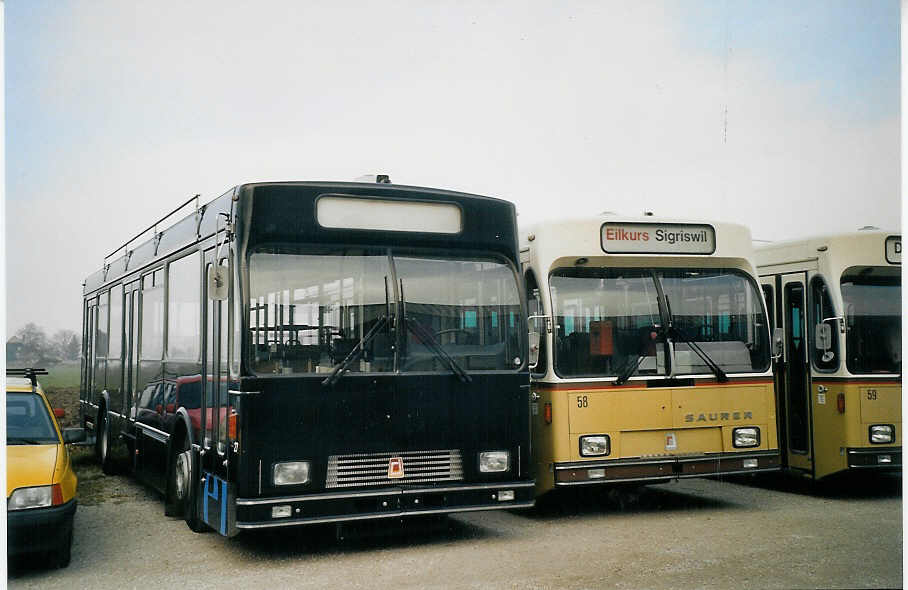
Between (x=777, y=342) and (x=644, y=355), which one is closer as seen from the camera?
(x=644, y=355)

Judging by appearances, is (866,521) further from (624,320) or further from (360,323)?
(360,323)

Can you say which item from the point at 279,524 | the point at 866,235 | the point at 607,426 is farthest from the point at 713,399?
the point at 279,524

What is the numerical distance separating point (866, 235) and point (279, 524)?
633 cm

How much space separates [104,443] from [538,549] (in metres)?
6.87

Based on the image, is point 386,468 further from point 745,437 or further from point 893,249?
point 893,249

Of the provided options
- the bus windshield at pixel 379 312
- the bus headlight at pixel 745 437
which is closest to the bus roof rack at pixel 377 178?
the bus windshield at pixel 379 312

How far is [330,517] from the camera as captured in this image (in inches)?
288

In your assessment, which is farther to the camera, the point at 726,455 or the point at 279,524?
the point at 726,455

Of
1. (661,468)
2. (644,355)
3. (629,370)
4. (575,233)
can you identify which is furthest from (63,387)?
(661,468)

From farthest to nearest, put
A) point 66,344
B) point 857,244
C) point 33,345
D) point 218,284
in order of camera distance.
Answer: point 857,244
point 66,344
point 33,345
point 218,284

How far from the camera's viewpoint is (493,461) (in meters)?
7.93

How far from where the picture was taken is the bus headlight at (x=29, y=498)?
6.88m

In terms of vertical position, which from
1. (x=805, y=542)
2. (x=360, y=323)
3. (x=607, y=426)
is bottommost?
(x=805, y=542)

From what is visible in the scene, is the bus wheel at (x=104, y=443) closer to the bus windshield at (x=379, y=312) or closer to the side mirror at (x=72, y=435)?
the side mirror at (x=72, y=435)
